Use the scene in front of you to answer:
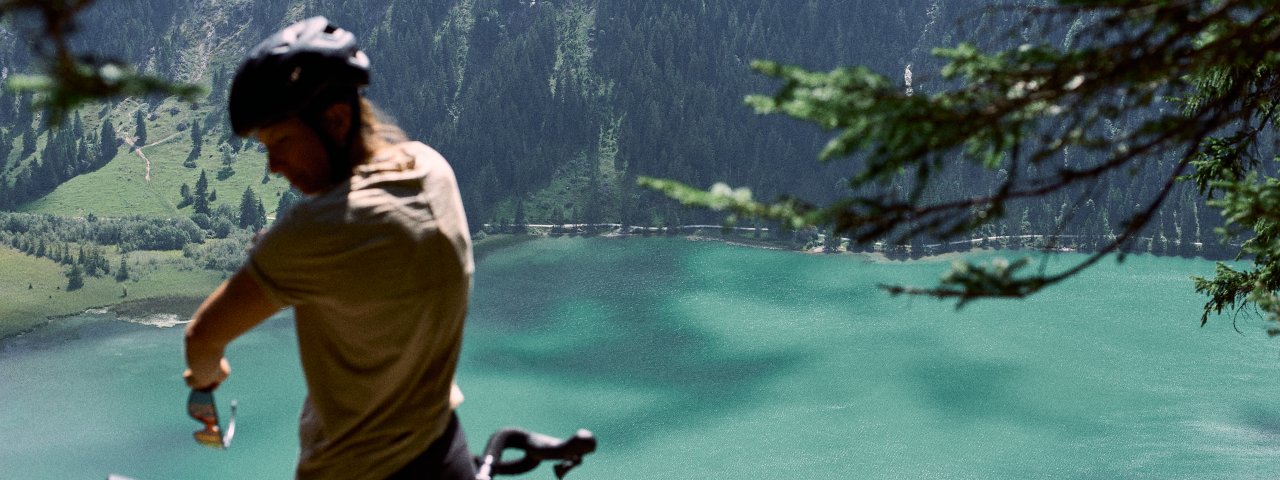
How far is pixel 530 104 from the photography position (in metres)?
74.8

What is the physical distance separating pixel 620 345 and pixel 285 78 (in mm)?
41740

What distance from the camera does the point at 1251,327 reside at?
43.9 meters

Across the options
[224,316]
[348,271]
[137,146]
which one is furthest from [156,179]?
[348,271]

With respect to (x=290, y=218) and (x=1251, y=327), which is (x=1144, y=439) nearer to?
(x=1251, y=327)

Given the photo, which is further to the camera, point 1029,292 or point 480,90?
point 480,90

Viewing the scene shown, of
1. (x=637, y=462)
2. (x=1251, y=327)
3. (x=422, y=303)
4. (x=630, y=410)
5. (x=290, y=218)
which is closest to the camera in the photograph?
(x=290, y=218)

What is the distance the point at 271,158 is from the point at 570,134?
2825 inches

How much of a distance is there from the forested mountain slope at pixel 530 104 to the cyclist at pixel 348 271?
6128cm

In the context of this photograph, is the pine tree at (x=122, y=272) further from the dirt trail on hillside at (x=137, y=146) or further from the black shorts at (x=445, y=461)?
the black shorts at (x=445, y=461)

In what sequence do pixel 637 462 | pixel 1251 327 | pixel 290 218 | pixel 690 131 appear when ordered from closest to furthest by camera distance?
pixel 290 218
pixel 637 462
pixel 1251 327
pixel 690 131

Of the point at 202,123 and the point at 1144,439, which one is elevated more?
the point at 202,123

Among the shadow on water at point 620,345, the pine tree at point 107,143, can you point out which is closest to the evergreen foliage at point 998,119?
the shadow on water at point 620,345

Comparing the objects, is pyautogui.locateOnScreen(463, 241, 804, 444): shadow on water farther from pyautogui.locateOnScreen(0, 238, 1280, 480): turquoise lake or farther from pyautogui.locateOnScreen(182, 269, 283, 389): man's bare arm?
pyautogui.locateOnScreen(182, 269, 283, 389): man's bare arm

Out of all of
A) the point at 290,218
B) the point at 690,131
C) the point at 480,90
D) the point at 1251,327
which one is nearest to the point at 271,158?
the point at 290,218
